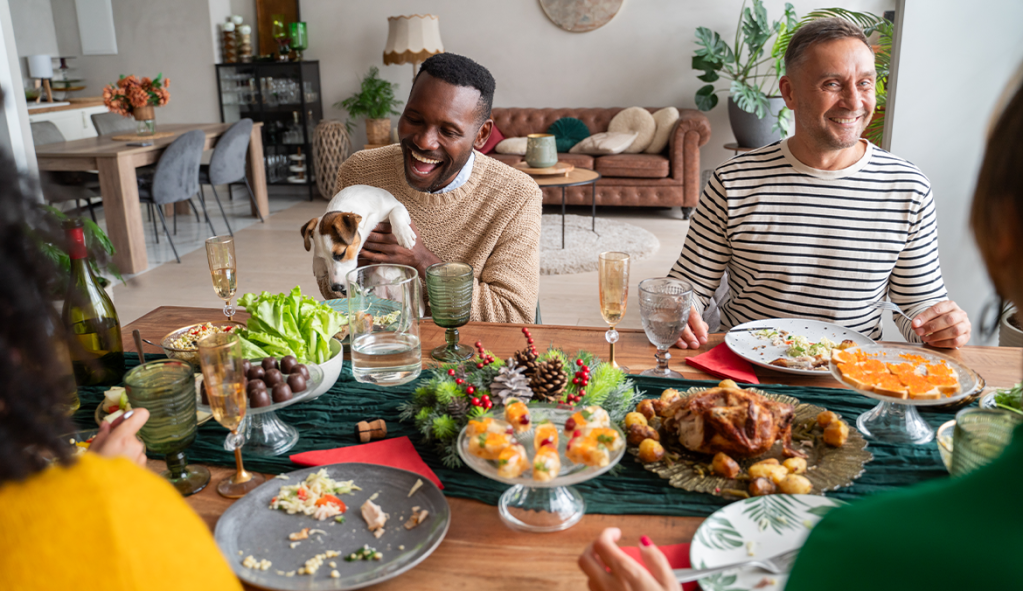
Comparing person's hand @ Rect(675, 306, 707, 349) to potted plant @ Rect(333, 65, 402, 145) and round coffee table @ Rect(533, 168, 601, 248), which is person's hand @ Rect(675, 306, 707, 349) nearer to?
round coffee table @ Rect(533, 168, 601, 248)

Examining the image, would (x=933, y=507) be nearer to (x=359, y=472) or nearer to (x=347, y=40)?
(x=359, y=472)

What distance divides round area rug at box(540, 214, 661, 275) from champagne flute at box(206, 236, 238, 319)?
326 cm

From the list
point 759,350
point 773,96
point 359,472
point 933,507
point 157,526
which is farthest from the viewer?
point 773,96

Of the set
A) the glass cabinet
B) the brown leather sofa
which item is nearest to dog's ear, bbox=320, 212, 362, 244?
the brown leather sofa

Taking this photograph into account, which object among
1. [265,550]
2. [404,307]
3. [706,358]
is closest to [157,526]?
[265,550]

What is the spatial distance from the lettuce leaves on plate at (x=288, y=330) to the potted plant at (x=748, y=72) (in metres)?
5.11

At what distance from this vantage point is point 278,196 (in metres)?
7.27

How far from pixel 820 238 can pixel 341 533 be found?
1407mm

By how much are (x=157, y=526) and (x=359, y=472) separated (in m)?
0.43

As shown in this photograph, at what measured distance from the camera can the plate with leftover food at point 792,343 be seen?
1.29m

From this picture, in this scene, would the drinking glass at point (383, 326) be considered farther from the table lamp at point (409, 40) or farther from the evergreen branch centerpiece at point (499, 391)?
the table lamp at point (409, 40)

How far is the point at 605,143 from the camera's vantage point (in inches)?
238

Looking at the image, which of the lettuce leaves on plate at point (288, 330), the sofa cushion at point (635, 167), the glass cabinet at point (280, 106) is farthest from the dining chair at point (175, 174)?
the lettuce leaves on plate at point (288, 330)

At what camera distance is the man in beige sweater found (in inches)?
68.8
